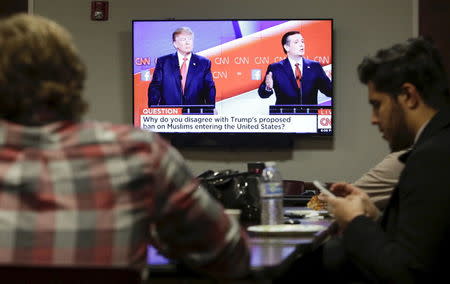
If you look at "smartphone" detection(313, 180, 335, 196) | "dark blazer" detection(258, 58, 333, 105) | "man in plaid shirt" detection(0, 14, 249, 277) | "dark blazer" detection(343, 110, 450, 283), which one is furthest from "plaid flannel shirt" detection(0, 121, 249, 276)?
"dark blazer" detection(258, 58, 333, 105)

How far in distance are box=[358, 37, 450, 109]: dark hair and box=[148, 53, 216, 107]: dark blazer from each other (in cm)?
363

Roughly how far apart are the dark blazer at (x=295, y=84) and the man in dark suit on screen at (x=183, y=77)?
462 mm

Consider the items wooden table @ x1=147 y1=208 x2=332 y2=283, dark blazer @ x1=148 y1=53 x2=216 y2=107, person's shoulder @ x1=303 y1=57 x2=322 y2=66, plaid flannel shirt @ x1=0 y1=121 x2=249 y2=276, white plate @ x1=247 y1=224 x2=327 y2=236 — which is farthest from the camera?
dark blazer @ x1=148 y1=53 x2=216 y2=107

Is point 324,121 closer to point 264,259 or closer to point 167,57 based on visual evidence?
point 167,57

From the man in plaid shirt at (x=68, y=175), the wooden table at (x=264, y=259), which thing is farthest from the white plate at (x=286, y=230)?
the man in plaid shirt at (x=68, y=175)

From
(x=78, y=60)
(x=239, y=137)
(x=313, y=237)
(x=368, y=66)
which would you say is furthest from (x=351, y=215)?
(x=239, y=137)

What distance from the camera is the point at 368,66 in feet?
7.82

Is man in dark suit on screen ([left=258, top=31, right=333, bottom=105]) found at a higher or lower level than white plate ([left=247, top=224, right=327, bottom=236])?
higher

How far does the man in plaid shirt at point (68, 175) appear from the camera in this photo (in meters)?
1.18

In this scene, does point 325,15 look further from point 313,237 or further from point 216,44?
point 313,237

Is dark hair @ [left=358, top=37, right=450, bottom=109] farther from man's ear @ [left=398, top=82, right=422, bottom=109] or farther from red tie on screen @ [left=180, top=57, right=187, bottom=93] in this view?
red tie on screen @ [left=180, top=57, right=187, bottom=93]

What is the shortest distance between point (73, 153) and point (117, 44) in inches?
201

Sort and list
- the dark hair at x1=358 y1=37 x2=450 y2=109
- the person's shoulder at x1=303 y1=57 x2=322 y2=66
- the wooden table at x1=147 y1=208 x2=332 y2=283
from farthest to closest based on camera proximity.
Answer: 1. the person's shoulder at x1=303 y1=57 x2=322 y2=66
2. the dark hair at x1=358 y1=37 x2=450 y2=109
3. the wooden table at x1=147 y1=208 x2=332 y2=283

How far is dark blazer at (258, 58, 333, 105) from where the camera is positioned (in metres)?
5.87
